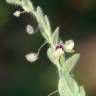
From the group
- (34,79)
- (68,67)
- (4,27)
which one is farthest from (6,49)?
(68,67)

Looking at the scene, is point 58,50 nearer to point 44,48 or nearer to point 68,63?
point 68,63

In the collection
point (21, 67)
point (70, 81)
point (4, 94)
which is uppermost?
point (21, 67)

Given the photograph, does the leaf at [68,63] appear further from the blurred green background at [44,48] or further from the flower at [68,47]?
the blurred green background at [44,48]

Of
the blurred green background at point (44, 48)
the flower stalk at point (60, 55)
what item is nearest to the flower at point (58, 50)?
the flower stalk at point (60, 55)

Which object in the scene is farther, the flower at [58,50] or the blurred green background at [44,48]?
the blurred green background at [44,48]

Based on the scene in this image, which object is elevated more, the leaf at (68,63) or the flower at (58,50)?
the flower at (58,50)

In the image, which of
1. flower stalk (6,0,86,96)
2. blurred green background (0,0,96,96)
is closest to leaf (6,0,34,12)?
flower stalk (6,0,86,96)

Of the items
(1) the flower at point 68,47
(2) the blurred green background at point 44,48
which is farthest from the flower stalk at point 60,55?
(2) the blurred green background at point 44,48

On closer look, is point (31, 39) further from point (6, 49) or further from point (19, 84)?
point (19, 84)

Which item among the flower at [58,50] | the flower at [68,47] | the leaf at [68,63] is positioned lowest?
the leaf at [68,63]
